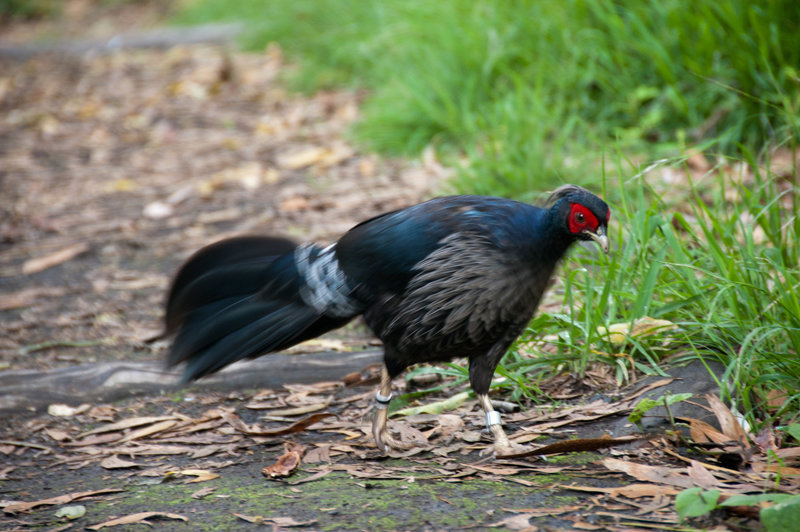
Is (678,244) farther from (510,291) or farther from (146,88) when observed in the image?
(146,88)

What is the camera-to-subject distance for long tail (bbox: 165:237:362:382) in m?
3.02

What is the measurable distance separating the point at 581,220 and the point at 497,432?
0.77 m

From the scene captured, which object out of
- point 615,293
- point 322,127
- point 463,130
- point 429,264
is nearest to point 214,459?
point 429,264

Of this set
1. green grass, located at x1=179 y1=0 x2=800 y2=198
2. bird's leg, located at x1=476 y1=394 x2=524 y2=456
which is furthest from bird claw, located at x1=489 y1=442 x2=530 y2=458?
green grass, located at x1=179 y1=0 x2=800 y2=198

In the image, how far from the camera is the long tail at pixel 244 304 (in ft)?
9.92

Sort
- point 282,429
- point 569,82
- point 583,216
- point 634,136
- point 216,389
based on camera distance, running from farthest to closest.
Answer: point 569,82 → point 634,136 → point 216,389 → point 282,429 → point 583,216

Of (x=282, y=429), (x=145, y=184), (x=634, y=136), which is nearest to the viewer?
(x=282, y=429)

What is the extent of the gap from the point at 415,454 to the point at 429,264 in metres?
0.68

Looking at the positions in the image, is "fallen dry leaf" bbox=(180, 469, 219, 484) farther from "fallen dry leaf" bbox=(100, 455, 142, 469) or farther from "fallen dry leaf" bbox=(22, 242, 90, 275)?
"fallen dry leaf" bbox=(22, 242, 90, 275)

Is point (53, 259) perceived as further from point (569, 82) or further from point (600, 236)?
point (600, 236)

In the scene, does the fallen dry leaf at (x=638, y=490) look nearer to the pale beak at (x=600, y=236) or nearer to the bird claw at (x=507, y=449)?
the bird claw at (x=507, y=449)

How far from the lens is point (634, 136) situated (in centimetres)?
511

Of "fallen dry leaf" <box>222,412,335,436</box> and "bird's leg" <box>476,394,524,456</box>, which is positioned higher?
"bird's leg" <box>476,394,524,456</box>

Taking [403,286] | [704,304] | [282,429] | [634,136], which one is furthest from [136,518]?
[634,136]
